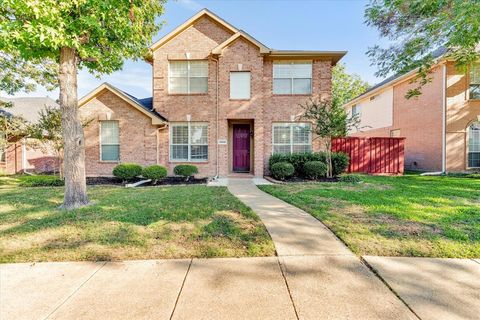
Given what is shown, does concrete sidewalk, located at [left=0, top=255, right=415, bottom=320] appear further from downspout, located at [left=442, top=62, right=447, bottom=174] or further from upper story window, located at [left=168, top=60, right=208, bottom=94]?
downspout, located at [left=442, top=62, right=447, bottom=174]

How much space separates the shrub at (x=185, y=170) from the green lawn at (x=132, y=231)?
192 inches

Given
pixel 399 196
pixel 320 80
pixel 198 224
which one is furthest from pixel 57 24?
pixel 320 80

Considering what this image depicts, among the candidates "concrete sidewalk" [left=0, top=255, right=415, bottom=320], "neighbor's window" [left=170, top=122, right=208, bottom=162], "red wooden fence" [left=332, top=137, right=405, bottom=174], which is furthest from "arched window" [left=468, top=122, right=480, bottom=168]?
"concrete sidewalk" [left=0, top=255, right=415, bottom=320]

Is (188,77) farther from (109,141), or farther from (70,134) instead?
(70,134)

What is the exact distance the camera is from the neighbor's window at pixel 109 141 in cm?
1223

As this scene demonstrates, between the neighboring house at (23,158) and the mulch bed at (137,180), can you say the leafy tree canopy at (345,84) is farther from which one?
the neighboring house at (23,158)

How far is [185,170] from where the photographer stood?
1137cm

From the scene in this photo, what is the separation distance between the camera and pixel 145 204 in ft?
20.4

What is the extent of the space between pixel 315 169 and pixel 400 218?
5.79 meters

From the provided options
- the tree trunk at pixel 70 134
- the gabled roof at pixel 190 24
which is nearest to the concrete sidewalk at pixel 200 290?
the tree trunk at pixel 70 134

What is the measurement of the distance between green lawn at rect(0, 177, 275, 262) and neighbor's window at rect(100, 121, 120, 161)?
597cm

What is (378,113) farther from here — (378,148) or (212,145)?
(212,145)

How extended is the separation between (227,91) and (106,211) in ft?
27.9

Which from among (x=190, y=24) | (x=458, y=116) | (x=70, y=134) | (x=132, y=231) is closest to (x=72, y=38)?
(x=70, y=134)
